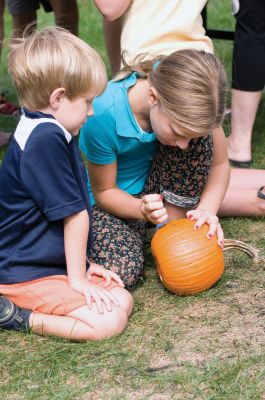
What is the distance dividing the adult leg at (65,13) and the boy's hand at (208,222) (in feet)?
9.56

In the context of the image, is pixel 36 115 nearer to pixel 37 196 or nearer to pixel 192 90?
pixel 37 196

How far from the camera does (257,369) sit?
2.18 meters

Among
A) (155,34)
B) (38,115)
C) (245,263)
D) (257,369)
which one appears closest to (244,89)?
(155,34)

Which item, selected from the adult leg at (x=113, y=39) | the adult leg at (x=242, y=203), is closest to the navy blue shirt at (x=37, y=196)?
the adult leg at (x=242, y=203)

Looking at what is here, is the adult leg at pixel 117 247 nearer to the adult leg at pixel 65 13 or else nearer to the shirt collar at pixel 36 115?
the shirt collar at pixel 36 115

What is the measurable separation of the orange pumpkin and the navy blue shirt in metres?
0.37

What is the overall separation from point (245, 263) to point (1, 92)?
11.1ft

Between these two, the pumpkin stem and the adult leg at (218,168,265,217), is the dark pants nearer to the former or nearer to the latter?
the adult leg at (218,168,265,217)

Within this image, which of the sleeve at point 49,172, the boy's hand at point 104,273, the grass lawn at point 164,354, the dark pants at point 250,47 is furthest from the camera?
the dark pants at point 250,47

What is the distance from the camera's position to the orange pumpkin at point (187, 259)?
265 cm

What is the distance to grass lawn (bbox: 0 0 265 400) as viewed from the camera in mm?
2133

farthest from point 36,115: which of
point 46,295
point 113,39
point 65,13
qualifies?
point 65,13

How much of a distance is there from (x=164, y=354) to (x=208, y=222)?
2.15 feet

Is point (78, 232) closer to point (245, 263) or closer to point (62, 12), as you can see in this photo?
point (245, 263)
